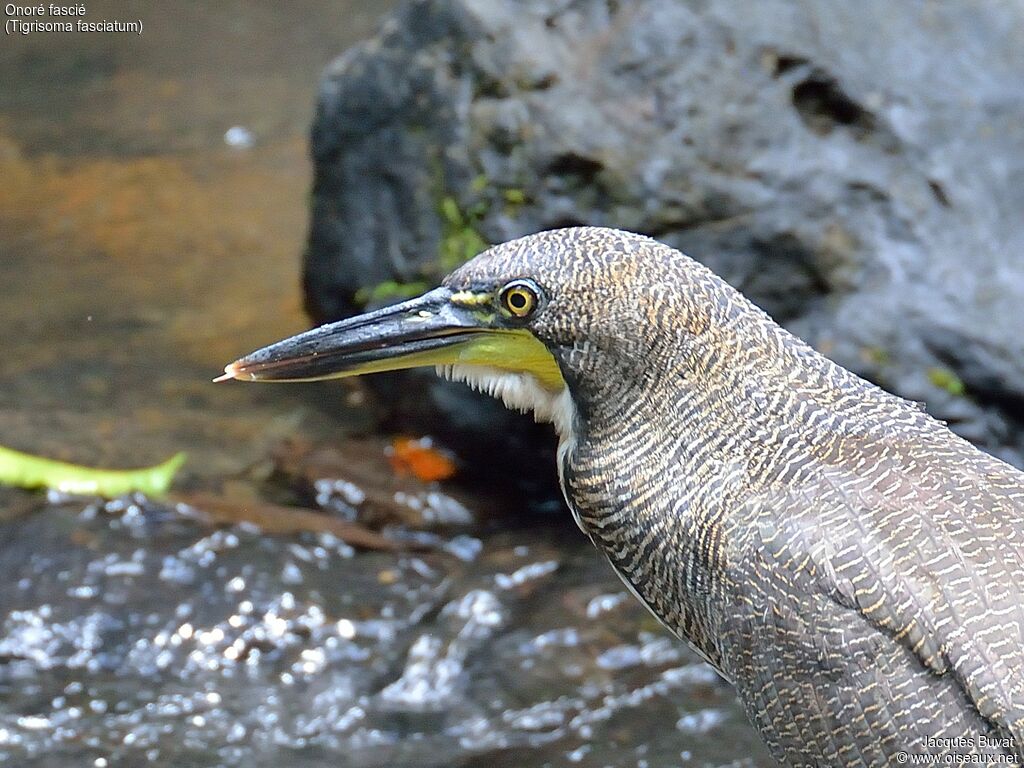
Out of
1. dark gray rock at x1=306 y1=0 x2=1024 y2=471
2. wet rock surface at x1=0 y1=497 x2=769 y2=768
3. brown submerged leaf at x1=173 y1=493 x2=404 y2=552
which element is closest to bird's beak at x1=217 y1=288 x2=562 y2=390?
wet rock surface at x1=0 y1=497 x2=769 y2=768

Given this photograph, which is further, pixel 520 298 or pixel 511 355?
pixel 511 355

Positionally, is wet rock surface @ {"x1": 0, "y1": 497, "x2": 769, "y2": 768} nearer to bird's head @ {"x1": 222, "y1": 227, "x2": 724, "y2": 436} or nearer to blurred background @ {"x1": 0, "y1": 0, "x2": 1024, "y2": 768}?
blurred background @ {"x1": 0, "y1": 0, "x2": 1024, "y2": 768}

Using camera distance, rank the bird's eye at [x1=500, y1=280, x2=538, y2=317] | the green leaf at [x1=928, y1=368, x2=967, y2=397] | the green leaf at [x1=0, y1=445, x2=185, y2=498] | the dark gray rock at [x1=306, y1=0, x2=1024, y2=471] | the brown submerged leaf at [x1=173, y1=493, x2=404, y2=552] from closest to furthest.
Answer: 1. the bird's eye at [x1=500, y1=280, x2=538, y2=317]
2. the green leaf at [x1=928, y1=368, x2=967, y2=397]
3. the dark gray rock at [x1=306, y1=0, x2=1024, y2=471]
4. the brown submerged leaf at [x1=173, y1=493, x2=404, y2=552]
5. the green leaf at [x1=0, y1=445, x2=185, y2=498]

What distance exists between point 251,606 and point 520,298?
2.33 m

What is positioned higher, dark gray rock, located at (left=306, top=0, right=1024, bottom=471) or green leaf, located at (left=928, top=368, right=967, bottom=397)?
dark gray rock, located at (left=306, top=0, right=1024, bottom=471)

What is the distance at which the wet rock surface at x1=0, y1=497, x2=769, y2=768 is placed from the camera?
5.01 metres

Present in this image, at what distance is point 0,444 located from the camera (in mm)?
6363

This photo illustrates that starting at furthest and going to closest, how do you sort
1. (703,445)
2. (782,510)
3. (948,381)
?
(948,381)
(703,445)
(782,510)

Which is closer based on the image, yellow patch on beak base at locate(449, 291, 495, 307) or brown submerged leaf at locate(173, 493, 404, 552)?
yellow patch on beak base at locate(449, 291, 495, 307)

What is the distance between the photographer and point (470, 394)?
640cm

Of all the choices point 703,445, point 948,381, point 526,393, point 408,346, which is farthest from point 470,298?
point 948,381

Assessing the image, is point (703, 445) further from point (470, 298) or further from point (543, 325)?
point (470, 298)

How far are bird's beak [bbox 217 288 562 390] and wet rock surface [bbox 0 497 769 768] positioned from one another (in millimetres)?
1660

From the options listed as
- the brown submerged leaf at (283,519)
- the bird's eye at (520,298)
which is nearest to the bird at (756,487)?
the bird's eye at (520,298)
